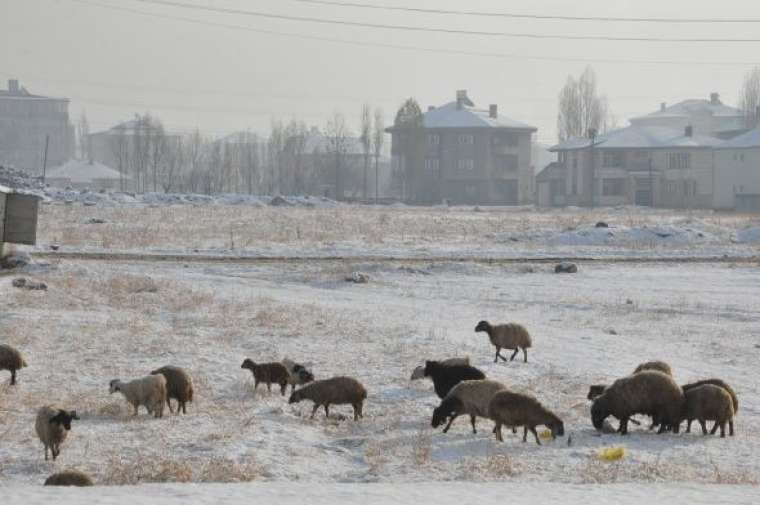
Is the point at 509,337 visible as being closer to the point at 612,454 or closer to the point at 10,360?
the point at 612,454

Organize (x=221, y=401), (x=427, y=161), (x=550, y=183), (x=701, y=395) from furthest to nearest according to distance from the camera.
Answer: (x=427, y=161) → (x=550, y=183) → (x=221, y=401) → (x=701, y=395)

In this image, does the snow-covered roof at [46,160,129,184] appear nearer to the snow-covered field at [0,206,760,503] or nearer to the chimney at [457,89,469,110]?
the chimney at [457,89,469,110]

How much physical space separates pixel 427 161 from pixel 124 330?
400 feet

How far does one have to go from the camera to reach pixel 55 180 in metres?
155

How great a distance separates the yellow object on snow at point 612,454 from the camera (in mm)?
13680

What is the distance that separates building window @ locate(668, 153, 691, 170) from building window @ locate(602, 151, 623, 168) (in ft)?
16.2

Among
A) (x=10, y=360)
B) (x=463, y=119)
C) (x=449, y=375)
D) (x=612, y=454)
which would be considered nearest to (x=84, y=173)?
(x=463, y=119)

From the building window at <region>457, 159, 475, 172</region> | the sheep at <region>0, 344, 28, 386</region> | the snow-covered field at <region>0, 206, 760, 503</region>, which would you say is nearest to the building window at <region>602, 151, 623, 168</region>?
the building window at <region>457, 159, 475, 172</region>

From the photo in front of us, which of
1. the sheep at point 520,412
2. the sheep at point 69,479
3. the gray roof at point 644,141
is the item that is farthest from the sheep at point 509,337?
the gray roof at point 644,141

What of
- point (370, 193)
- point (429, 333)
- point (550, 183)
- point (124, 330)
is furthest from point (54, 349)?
point (370, 193)

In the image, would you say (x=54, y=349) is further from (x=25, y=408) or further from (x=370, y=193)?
(x=370, y=193)

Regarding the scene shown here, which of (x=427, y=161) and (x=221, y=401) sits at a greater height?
(x=427, y=161)

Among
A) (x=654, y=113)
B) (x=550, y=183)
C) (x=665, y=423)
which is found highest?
(x=654, y=113)

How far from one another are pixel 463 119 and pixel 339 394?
130 metres
